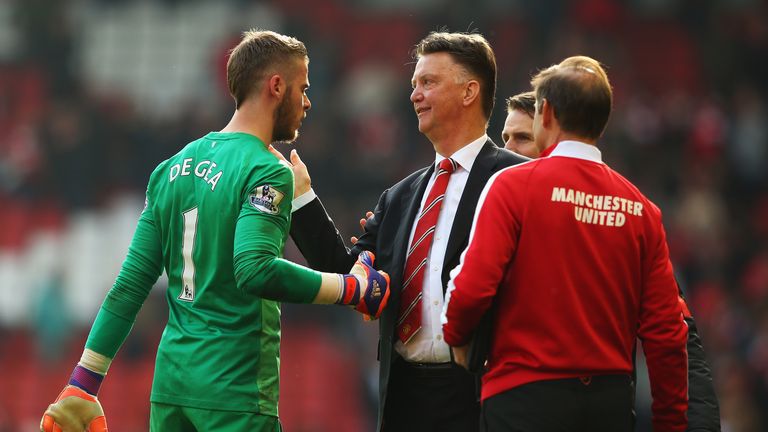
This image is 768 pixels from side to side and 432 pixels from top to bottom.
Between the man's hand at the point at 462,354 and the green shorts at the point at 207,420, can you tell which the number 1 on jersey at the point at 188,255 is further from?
the man's hand at the point at 462,354

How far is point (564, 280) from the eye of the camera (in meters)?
3.09

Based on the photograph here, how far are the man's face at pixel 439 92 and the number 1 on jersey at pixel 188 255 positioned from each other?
1.01 meters

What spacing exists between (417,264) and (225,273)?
2.40 feet

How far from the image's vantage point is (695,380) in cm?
356

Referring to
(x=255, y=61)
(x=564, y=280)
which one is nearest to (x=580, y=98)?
(x=564, y=280)

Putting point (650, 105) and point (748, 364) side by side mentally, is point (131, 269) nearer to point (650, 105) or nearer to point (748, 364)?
point (748, 364)

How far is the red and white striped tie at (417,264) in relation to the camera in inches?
148

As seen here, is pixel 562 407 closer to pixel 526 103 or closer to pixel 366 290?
pixel 366 290

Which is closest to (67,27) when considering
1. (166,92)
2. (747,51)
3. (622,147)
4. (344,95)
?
(166,92)

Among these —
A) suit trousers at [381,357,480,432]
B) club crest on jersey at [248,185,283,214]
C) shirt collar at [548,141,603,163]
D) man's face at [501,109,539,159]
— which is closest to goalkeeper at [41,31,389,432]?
club crest on jersey at [248,185,283,214]

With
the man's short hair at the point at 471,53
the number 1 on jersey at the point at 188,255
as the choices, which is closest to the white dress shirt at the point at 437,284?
the man's short hair at the point at 471,53

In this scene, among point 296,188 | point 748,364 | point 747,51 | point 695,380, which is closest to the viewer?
point 695,380

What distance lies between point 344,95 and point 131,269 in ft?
31.2

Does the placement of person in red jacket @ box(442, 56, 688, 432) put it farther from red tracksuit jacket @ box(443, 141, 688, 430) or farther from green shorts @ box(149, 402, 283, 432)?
green shorts @ box(149, 402, 283, 432)
